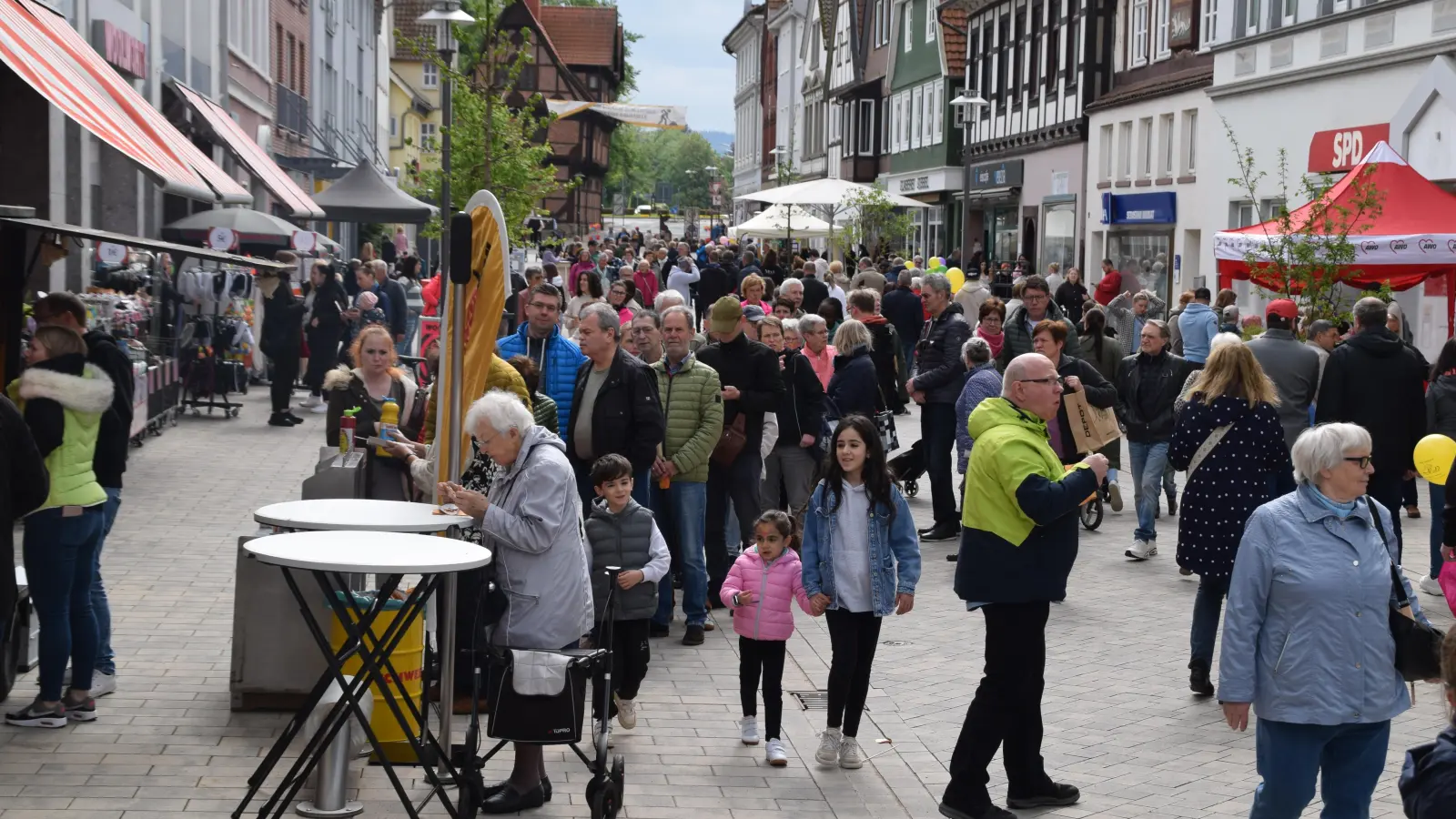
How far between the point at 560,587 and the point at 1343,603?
111 inches

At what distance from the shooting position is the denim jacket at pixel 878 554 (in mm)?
7418

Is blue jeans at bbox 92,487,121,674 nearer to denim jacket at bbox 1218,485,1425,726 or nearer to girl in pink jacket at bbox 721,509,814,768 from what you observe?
girl in pink jacket at bbox 721,509,814,768

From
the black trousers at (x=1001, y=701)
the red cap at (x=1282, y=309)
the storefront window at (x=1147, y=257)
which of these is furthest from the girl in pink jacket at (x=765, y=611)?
the storefront window at (x=1147, y=257)

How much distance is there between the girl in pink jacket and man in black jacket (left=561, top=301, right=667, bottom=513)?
161cm

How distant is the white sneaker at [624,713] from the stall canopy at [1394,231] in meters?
9.79

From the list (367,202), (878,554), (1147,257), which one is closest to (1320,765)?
(878,554)

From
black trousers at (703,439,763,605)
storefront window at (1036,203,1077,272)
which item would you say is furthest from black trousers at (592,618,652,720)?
storefront window at (1036,203,1077,272)

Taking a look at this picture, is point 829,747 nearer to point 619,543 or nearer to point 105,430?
point 619,543

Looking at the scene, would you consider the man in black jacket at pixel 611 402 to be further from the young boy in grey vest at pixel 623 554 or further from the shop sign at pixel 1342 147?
the shop sign at pixel 1342 147

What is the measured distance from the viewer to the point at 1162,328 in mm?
12922

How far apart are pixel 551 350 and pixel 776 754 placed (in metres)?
3.33

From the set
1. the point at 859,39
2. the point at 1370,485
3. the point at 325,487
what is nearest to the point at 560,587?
the point at 325,487

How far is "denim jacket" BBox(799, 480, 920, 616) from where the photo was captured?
24.3 feet

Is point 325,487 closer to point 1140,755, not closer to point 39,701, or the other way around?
point 39,701
